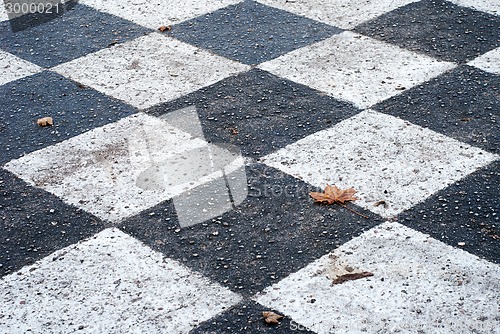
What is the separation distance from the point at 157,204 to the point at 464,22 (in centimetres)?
229

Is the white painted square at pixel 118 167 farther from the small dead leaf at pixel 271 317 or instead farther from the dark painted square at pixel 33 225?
the small dead leaf at pixel 271 317

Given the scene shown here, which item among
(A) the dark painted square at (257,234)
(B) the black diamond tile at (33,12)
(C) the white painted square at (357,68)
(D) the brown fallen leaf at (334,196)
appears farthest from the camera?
(B) the black diamond tile at (33,12)

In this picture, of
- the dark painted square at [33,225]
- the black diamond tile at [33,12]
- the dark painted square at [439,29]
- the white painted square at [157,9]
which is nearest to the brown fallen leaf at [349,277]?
the dark painted square at [33,225]

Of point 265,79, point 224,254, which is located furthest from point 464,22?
point 224,254

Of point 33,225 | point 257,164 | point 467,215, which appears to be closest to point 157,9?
point 257,164

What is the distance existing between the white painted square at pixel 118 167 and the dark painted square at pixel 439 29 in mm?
1440

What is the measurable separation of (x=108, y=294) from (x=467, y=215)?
4.27 ft

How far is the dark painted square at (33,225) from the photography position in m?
2.84

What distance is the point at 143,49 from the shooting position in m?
4.30

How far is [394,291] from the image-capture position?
2.55 m

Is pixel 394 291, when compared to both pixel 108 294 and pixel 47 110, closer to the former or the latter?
pixel 108 294

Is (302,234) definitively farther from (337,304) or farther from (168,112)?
(168,112)

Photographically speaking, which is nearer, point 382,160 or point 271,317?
point 271,317

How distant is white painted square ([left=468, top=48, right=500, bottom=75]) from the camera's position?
396 cm
